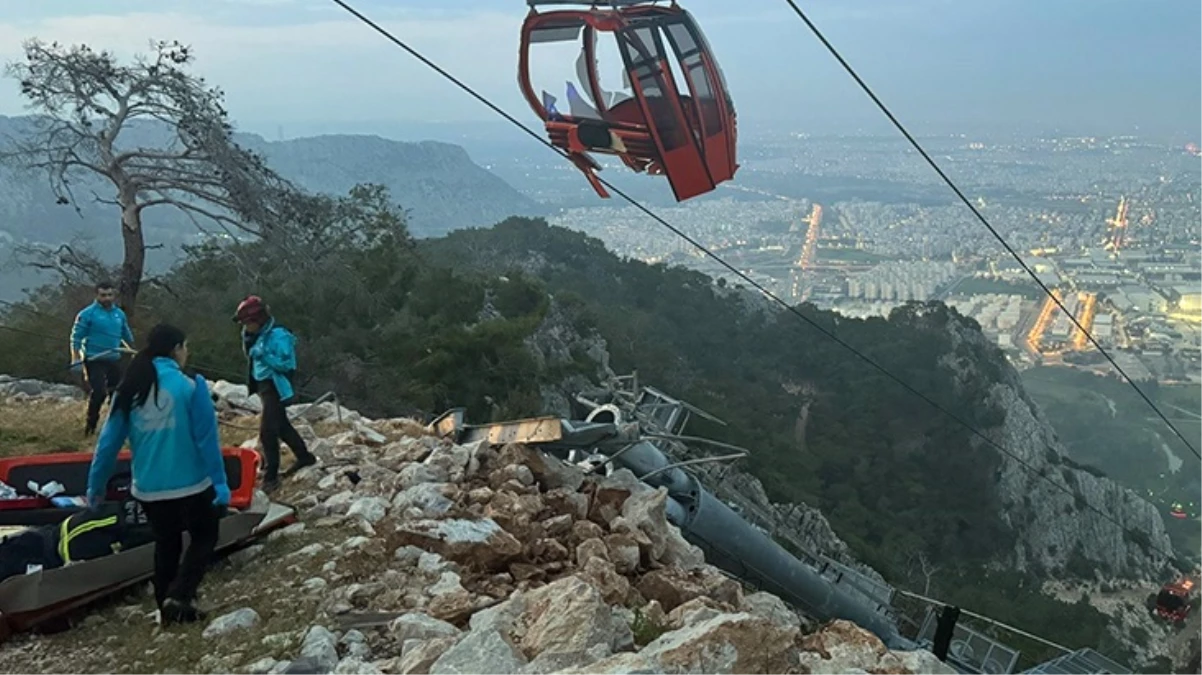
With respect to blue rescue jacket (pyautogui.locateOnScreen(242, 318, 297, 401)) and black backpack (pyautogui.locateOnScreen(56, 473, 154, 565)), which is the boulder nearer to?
black backpack (pyautogui.locateOnScreen(56, 473, 154, 565))

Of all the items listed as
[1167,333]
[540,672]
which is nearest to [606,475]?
[540,672]

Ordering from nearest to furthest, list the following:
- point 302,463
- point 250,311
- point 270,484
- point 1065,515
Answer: point 250,311
point 270,484
point 302,463
point 1065,515

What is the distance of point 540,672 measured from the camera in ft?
10.8

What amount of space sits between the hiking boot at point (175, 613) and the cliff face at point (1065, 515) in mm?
32901

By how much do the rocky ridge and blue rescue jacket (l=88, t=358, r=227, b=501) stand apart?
0.73m

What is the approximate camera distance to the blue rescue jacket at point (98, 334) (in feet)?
23.9

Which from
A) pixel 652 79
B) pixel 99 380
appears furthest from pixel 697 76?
pixel 99 380

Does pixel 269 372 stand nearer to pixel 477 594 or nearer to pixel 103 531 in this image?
pixel 103 531

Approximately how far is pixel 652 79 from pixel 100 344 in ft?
17.1

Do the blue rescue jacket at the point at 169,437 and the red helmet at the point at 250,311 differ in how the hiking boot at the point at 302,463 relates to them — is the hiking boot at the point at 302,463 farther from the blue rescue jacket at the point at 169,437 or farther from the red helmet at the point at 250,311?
the blue rescue jacket at the point at 169,437

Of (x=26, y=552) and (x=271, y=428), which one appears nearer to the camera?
(x=26, y=552)

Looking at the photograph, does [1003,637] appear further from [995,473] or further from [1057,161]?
[1057,161]

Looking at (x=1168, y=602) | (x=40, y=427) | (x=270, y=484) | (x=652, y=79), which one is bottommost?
(x=1168, y=602)

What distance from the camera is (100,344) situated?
7348 millimetres
